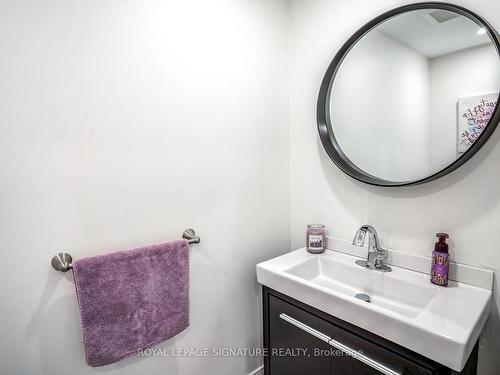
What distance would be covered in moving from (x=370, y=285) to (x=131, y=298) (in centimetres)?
97

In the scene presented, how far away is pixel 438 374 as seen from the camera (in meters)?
0.75

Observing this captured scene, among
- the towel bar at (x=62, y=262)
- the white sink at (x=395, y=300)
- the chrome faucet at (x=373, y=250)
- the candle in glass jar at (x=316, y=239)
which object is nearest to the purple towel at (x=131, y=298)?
the towel bar at (x=62, y=262)

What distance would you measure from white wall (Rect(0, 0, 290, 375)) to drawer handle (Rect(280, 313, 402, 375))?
0.37m

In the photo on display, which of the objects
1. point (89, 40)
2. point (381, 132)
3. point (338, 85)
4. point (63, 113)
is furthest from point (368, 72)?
point (63, 113)

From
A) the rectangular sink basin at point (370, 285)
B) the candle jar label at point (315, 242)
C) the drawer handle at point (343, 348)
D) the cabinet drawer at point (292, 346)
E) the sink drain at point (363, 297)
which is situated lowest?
the cabinet drawer at point (292, 346)

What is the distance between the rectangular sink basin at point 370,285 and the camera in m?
1.03

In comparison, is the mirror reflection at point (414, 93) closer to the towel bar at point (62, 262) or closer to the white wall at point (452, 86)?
the white wall at point (452, 86)

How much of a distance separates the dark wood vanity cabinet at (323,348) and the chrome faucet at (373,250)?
0.35m

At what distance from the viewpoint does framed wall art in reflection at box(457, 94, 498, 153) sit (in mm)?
914

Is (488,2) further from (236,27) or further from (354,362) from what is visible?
(354,362)

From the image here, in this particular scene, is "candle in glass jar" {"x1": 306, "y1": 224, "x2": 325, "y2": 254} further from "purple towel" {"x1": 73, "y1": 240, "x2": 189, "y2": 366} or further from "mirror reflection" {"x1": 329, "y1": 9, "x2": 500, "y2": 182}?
"purple towel" {"x1": 73, "y1": 240, "x2": 189, "y2": 366}

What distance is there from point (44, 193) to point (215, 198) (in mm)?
634

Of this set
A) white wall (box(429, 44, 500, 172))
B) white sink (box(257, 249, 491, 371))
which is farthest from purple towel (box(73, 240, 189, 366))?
white wall (box(429, 44, 500, 172))

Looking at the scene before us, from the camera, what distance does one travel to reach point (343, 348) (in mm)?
943
